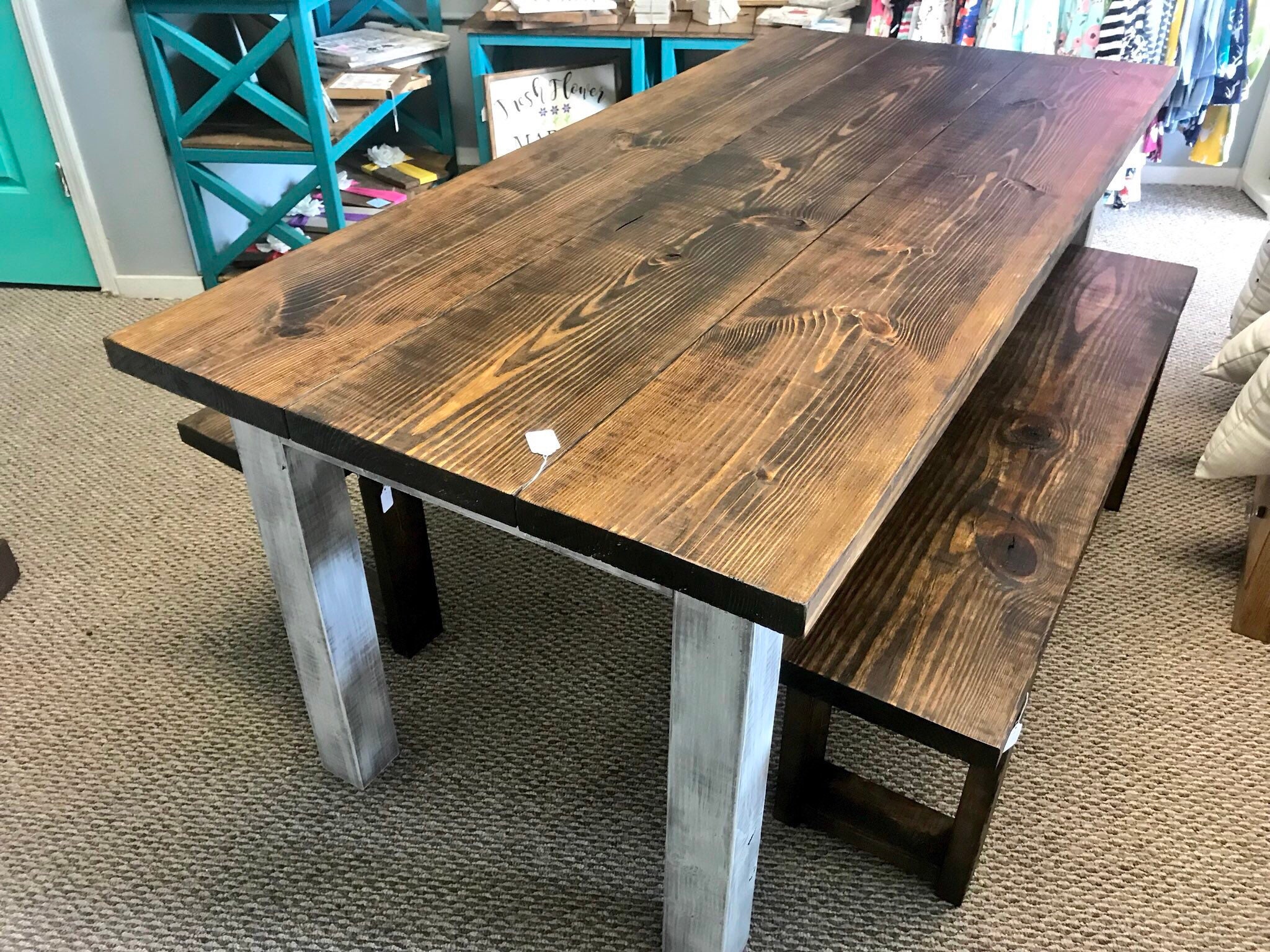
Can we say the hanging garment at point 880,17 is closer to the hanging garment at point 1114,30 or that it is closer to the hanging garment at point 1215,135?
the hanging garment at point 1114,30

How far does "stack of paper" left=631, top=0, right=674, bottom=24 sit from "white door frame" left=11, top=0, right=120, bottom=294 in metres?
1.51

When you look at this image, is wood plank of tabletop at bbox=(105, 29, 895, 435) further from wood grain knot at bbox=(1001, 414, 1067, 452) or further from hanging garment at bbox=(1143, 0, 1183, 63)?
hanging garment at bbox=(1143, 0, 1183, 63)

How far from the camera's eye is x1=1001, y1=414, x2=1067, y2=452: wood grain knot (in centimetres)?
132

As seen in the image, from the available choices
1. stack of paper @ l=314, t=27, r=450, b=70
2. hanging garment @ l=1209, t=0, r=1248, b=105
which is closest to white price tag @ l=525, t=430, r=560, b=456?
stack of paper @ l=314, t=27, r=450, b=70

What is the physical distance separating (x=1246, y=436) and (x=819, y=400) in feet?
3.34

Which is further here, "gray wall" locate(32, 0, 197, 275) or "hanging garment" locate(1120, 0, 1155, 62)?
"hanging garment" locate(1120, 0, 1155, 62)

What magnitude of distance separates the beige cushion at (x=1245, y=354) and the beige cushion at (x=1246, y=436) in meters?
0.19

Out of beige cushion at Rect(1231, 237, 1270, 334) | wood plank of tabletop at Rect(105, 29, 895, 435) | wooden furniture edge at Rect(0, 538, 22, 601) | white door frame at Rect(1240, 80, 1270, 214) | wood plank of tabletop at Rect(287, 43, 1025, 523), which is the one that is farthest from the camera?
white door frame at Rect(1240, 80, 1270, 214)

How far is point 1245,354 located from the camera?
1.79 m

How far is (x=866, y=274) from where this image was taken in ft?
3.69

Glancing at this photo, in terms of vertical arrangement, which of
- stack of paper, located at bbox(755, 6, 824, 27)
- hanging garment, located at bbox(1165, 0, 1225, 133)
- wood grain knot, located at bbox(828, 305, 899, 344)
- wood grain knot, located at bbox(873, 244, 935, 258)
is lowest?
hanging garment, located at bbox(1165, 0, 1225, 133)

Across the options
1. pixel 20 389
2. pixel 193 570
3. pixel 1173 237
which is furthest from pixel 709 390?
pixel 1173 237

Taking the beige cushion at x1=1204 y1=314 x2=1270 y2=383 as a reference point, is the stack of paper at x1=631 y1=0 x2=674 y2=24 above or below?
above

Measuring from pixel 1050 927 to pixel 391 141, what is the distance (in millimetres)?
3066
